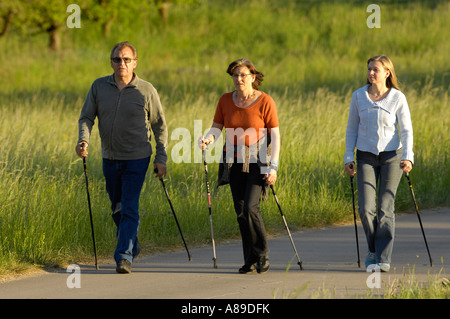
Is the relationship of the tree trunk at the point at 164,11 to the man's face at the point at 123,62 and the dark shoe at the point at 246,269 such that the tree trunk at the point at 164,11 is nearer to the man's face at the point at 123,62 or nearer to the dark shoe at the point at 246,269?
the man's face at the point at 123,62

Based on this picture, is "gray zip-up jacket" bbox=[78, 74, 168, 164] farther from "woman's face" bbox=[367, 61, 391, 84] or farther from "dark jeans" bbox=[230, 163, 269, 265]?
"woman's face" bbox=[367, 61, 391, 84]

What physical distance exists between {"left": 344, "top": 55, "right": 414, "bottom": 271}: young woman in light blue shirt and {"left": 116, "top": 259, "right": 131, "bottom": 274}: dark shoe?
2.26 meters

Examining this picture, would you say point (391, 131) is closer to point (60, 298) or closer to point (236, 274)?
point (236, 274)

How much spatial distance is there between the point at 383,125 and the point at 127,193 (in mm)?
2514

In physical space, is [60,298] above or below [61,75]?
below

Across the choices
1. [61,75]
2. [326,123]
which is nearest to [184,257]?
[326,123]

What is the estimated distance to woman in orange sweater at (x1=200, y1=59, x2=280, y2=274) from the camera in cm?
784

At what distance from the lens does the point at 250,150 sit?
7867 millimetres

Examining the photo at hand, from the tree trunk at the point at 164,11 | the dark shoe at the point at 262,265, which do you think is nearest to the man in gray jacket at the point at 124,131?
the dark shoe at the point at 262,265

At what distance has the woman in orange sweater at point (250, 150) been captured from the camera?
309 inches

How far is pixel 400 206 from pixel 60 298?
626 centimetres

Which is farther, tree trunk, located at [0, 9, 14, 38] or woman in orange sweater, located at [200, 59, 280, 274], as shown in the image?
tree trunk, located at [0, 9, 14, 38]

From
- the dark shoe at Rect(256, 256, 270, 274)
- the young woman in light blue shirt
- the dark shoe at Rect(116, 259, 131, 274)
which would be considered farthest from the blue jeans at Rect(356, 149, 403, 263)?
the dark shoe at Rect(116, 259, 131, 274)

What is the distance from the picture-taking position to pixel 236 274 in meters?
7.96
